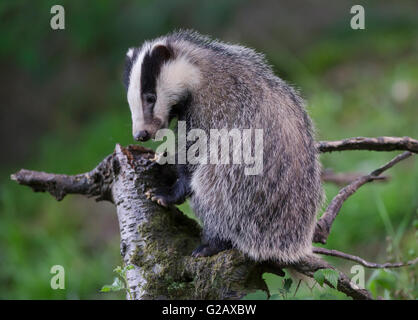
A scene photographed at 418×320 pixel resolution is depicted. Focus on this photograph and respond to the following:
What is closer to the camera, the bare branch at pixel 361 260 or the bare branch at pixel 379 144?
the bare branch at pixel 361 260

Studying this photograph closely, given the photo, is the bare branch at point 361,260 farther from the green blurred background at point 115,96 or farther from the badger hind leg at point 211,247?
the green blurred background at point 115,96


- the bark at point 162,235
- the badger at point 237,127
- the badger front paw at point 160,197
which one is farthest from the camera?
the badger front paw at point 160,197

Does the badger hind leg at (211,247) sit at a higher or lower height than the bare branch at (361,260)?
higher

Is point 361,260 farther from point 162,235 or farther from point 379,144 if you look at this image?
point 162,235

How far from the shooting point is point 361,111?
271 inches

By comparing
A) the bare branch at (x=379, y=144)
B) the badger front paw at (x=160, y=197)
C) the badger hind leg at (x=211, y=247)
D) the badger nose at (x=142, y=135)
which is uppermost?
the badger nose at (x=142, y=135)

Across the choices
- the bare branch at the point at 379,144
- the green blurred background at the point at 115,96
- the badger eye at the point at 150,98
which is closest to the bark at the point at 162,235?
the bare branch at the point at 379,144

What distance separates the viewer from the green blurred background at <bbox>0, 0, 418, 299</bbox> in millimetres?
5773

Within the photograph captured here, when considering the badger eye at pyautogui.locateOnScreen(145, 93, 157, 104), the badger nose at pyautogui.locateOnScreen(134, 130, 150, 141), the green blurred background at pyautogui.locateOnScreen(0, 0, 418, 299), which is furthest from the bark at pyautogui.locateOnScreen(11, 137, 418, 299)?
the green blurred background at pyautogui.locateOnScreen(0, 0, 418, 299)

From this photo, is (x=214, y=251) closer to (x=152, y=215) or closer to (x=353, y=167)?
(x=152, y=215)

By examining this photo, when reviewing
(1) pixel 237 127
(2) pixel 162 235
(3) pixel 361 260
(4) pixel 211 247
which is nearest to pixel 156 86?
(1) pixel 237 127

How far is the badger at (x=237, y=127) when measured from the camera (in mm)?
2777

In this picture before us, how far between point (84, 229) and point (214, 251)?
4.39m
